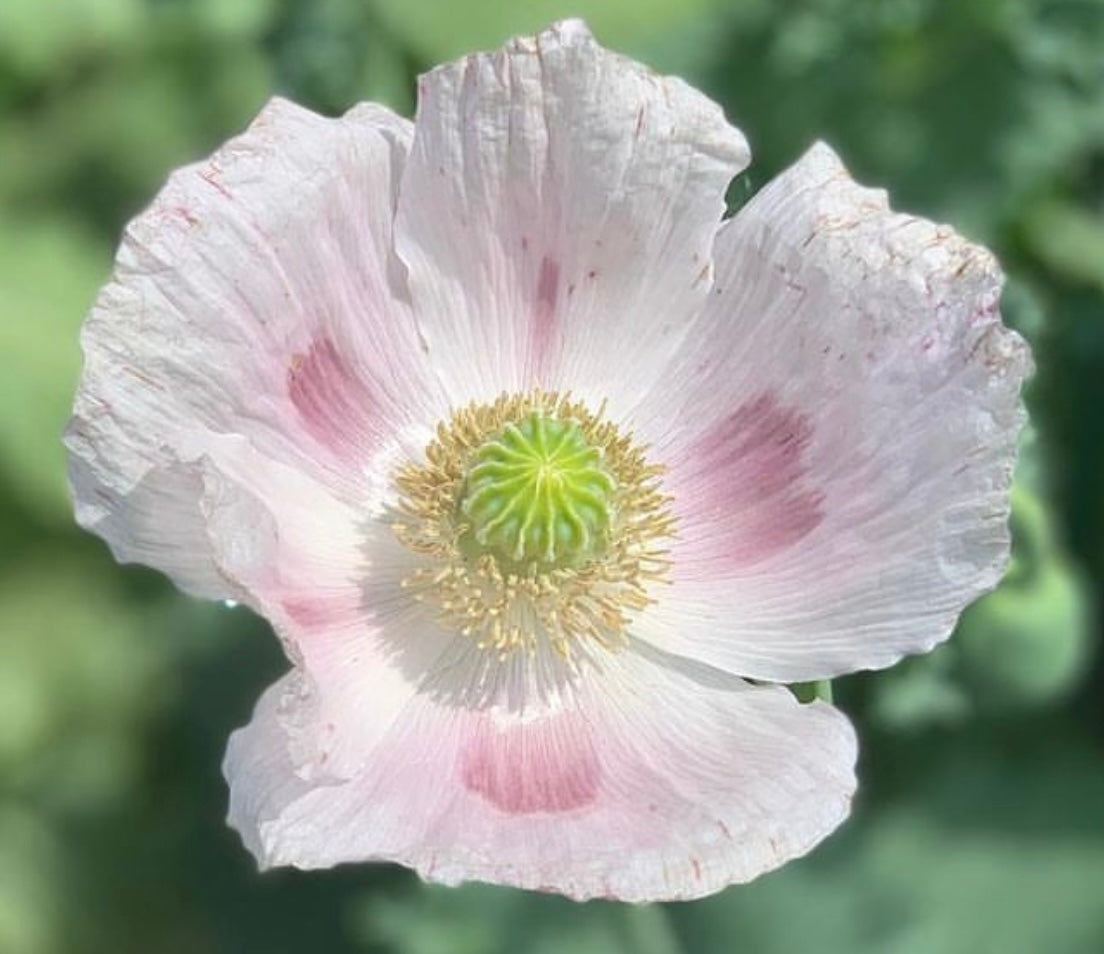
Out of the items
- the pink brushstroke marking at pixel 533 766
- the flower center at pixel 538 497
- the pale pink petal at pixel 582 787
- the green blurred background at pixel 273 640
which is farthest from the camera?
the green blurred background at pixel 273 640

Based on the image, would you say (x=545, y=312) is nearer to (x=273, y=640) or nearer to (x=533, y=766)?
(x=533, y=766)

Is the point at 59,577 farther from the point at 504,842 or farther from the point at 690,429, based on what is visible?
the point at 504,842

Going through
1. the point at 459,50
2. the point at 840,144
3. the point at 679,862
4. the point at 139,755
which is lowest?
the point at 139,755

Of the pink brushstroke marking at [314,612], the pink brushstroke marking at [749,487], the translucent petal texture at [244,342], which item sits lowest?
the pink brushstroke marking at [314,612]

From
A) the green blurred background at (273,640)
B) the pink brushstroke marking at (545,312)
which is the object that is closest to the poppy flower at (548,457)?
the pink brushstroke marking at (545,312)

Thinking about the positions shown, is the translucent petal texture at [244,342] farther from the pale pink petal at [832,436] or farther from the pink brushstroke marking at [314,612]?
the pale pink petal at [832,436]

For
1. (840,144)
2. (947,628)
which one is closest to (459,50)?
(840,144)

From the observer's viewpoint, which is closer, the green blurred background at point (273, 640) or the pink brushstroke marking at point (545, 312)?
the pink brushstroke marking at point (545, 312)

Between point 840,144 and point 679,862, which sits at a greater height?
point 840,144
